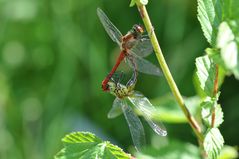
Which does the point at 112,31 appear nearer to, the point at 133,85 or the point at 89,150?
the point at 133,85

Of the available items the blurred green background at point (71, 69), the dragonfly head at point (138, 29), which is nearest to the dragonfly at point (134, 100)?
the dragonfly head at point (138, 29)

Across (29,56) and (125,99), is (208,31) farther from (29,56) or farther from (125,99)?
(29,56)

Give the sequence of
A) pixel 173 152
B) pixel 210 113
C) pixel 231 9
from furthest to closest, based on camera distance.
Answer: pixel 173 152
pixel 210 113
pixel 231 9

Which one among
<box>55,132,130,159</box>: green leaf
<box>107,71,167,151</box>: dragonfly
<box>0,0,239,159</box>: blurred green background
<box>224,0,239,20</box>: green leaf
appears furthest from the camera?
<box>0,0,239,159</box>: blurred green background

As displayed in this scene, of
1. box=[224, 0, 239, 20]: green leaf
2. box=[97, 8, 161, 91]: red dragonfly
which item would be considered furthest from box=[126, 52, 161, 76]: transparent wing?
box=[224, 0, 239, 20]: green leaf

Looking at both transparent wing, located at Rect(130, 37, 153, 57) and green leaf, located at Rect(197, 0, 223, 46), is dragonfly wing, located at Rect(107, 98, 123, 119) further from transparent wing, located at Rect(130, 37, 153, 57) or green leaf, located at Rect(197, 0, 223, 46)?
green leaf, located at Rect(197, 0, 223, 46)

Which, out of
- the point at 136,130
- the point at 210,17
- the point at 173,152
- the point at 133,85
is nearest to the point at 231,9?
the point at 210,17

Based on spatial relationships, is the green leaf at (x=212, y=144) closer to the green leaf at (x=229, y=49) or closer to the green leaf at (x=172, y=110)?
the green leaf at (x=229, y=49)
